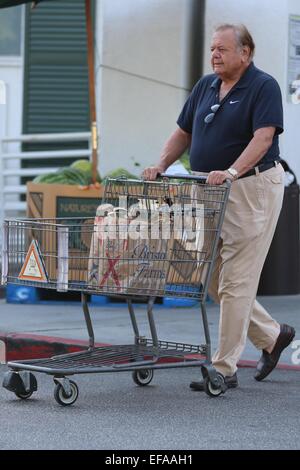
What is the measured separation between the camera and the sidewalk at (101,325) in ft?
26.1

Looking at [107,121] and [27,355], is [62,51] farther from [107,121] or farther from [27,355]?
[27,355]

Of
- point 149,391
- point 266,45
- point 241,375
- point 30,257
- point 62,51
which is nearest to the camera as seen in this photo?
point 30,257

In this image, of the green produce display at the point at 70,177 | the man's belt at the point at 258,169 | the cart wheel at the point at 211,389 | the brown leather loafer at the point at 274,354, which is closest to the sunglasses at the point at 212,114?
the man's belt at the point at 258,169

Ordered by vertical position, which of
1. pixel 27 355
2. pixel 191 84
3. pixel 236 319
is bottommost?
pixel 27 355

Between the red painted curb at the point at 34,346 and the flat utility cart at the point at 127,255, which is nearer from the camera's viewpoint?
the flat utility cart at the point at 127,255

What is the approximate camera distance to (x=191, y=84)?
1161cm

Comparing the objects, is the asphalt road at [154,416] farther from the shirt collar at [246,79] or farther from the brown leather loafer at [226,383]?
the shirt collar at [246,79]

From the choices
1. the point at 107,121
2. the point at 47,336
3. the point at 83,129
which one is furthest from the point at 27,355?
the point at 83,129

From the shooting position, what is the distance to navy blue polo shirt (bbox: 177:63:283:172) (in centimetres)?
654

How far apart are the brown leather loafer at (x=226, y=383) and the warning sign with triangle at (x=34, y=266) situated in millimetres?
1111

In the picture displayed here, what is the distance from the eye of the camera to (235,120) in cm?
662

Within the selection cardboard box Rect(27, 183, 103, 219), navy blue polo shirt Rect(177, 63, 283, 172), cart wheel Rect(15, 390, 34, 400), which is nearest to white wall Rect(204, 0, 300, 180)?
cardboard box Rect(27, 183, 103, 219)

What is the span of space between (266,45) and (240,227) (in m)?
4.99

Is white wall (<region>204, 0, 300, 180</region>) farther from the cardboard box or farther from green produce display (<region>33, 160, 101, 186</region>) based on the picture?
the cardboard box
